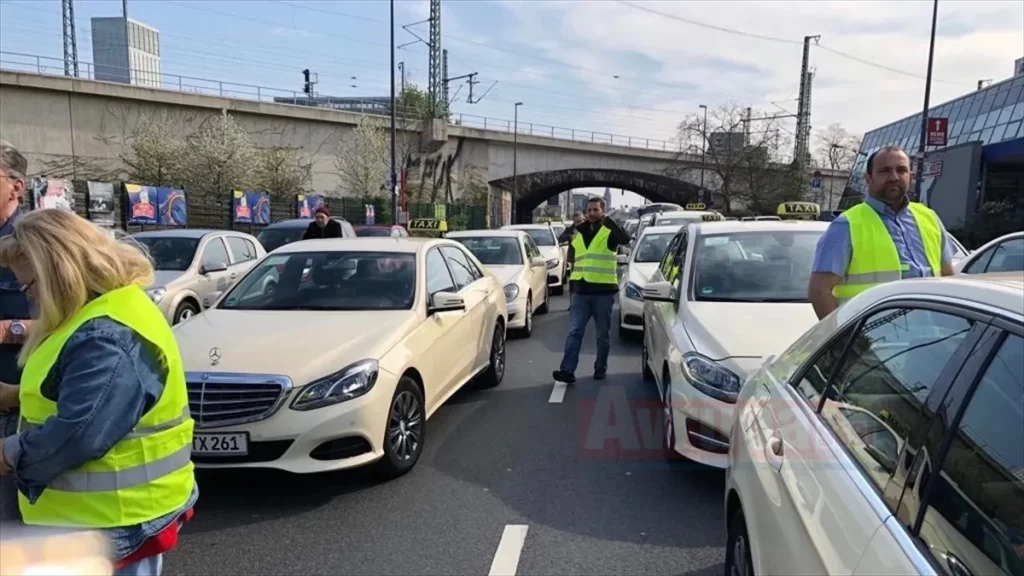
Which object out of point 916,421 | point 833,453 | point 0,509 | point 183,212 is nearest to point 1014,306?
point 916,421

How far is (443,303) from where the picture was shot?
5.34 m

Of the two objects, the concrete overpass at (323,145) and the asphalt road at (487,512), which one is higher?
the concrete overpass at (323,145)

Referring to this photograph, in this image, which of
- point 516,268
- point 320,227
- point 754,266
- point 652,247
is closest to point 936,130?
point 652,247

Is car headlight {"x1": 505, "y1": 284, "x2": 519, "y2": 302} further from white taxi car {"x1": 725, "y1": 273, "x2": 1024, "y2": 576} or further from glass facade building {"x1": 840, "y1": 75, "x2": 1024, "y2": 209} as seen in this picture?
glass facade building {"x1": 840, "y1": 75, "x2": 1024, "y2": 209}

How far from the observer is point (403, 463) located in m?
4.60

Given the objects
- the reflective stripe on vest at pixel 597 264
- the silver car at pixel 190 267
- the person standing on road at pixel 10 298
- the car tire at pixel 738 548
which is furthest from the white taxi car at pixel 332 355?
the silver car at pixel 190 267

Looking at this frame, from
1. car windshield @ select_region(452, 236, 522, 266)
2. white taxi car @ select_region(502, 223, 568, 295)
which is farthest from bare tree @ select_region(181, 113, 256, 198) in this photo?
car windshield @ select_region(452, 236, 522, 266)

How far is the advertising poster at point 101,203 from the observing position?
2194 cm

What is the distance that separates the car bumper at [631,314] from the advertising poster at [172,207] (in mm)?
20597

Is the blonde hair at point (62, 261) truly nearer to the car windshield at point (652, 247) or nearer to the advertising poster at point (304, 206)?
the car windshield at point (652, 247)

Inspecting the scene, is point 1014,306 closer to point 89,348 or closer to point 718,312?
point 89,348

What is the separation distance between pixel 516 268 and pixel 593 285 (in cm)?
366

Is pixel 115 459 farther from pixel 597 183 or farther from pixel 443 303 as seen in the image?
pixel 597 183

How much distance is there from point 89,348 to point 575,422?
442cm
